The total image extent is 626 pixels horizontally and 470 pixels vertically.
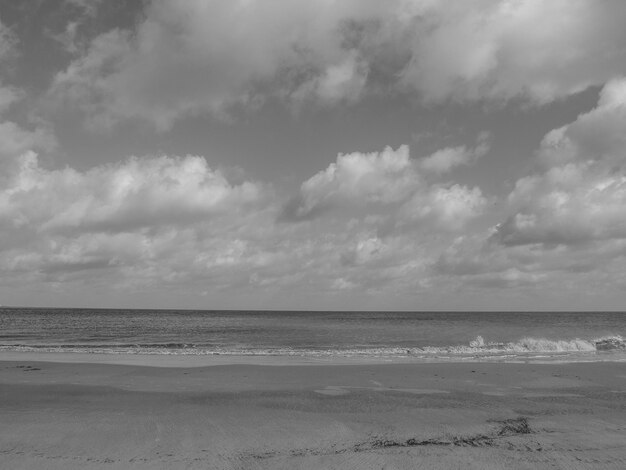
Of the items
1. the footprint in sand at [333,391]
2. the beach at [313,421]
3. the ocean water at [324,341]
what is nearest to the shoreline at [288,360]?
the ocean water at [324,341]

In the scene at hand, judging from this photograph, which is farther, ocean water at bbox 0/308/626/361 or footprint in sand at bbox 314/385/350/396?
ocean water at bbox 0/308/626/361

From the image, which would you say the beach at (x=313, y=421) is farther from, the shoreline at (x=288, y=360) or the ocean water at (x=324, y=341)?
the ocean water at (x=324, y=341)

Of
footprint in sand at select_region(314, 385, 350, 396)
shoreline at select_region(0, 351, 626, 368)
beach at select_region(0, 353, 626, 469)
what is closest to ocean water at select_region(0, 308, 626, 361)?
shoreline at select_region(0, 351, 626, 368)

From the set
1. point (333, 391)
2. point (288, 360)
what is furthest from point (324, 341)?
point (333, 391)

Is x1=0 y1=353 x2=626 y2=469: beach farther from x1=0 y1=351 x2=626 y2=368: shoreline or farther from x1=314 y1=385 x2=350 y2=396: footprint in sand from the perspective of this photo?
x1=0 y1=351 x2=626 y2=368: shoreline

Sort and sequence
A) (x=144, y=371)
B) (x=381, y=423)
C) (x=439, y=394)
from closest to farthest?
(x=381, y=423) → (x=439, y=394) → (x=144, y=371)

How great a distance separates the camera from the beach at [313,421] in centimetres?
757

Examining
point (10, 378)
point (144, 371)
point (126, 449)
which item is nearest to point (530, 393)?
point (126, 449)

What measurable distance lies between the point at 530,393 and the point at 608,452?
5.55 meters

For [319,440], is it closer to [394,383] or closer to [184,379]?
[394,383]

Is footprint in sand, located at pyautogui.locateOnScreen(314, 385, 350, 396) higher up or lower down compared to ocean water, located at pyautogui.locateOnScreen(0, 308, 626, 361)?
higher up

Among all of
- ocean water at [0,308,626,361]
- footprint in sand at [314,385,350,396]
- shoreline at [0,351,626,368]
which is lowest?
ocean water at [0,308,626,361]

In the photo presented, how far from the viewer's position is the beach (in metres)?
7.57

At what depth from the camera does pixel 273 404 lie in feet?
38.3
